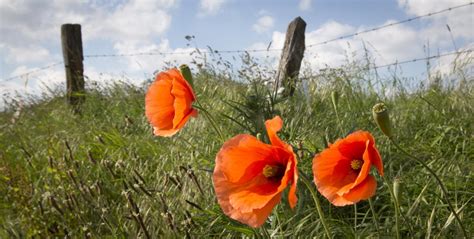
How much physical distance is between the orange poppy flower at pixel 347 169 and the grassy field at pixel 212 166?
0.09 m

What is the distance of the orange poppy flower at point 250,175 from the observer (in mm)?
1165

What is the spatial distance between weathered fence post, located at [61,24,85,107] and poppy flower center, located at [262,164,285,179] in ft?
21.8

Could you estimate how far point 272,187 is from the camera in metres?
1.25

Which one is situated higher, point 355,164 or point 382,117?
point 382,117

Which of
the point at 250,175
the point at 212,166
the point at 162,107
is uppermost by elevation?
the point at 162,107

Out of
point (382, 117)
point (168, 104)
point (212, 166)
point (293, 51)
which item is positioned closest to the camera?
point (382, 117)

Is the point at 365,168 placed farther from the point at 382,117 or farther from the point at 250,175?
the point at 250,175

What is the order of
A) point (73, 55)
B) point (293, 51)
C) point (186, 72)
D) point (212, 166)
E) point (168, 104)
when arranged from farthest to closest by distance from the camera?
point (73, 55), point (293, 51), point (212, 166), point (168, 104), point (186, 72)

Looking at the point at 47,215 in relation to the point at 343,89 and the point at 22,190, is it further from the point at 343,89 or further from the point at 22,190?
the point at 343,89

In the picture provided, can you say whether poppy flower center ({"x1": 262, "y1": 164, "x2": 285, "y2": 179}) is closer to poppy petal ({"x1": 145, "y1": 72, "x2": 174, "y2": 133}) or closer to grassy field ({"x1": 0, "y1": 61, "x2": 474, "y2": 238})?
grassy field ({"x1": 0, "y1": 61, "x2": 474, "y2": 238})

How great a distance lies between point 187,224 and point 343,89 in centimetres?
251

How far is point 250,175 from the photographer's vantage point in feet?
4.06

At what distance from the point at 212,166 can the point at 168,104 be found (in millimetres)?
1340

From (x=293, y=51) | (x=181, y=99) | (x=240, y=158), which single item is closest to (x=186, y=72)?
(x=181, y=99)
